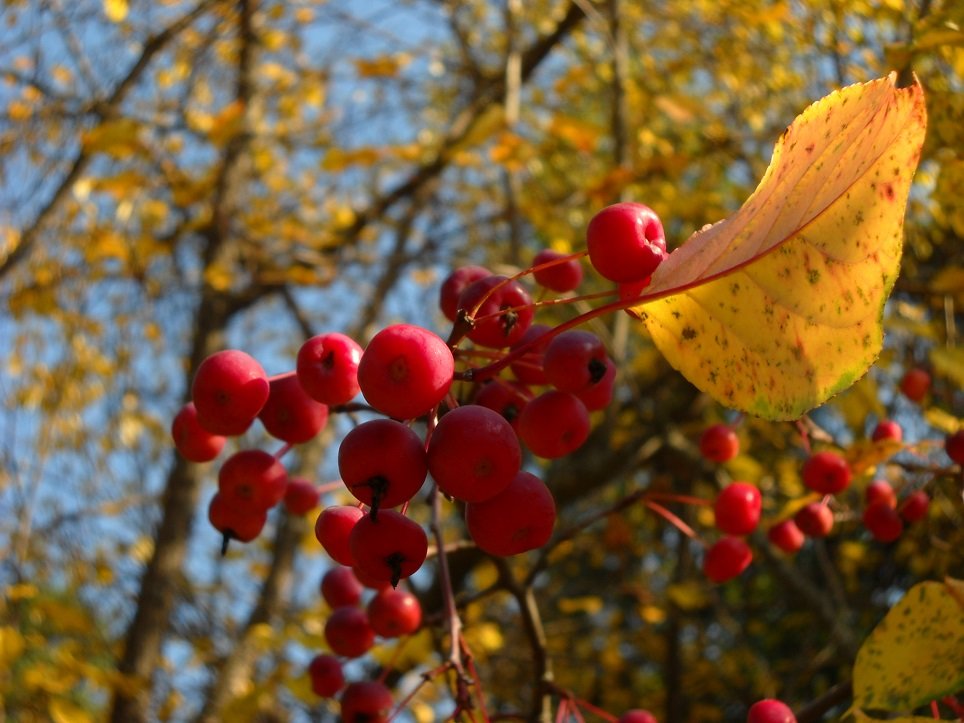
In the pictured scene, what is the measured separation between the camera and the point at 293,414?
0.99m

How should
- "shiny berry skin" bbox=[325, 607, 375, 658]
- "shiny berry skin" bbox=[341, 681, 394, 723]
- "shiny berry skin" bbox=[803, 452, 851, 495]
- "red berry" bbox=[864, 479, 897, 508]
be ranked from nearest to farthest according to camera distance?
"shiny berry skin" bbox=[341, 681, 394, 723], "shiny berry skin" bbox=[325, 607, 375, 658], "shiny berry skin" bbox=[803, 452, 851, 495], "red berry" bbox=[864, 479, 897, 508]

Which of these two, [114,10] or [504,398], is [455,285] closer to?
[504,398]

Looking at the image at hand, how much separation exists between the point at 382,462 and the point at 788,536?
0.95 m

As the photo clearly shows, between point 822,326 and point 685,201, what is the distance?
2677 millimetres

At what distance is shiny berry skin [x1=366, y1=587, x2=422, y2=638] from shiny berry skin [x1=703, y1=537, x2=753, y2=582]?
0.49 metres

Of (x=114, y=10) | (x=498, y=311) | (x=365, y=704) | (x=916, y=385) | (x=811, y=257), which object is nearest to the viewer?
(x=811, y=257)

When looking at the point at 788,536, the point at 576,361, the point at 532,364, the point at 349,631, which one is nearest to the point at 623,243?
the point at 576,361

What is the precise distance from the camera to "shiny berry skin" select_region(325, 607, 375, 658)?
1.25 m

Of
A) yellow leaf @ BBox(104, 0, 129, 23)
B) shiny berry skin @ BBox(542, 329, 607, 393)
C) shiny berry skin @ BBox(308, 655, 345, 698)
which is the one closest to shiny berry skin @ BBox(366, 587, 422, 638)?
shiny berry skin @ BBox(308, 655, 345, 698)

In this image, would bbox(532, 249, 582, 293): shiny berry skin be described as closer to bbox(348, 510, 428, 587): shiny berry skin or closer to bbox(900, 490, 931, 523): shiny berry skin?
bbox(348, 510, 428, 587): shiny berry skin

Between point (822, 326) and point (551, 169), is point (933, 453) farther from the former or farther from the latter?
point (551, 169)

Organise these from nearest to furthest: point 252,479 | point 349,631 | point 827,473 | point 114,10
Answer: point 252,479 → point 349,631 → point 827,473 → point 114,10

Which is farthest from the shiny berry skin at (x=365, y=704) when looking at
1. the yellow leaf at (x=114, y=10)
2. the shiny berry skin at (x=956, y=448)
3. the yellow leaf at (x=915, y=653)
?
the yellow leaf at (x=114, y=10)

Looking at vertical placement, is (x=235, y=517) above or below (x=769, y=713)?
above
